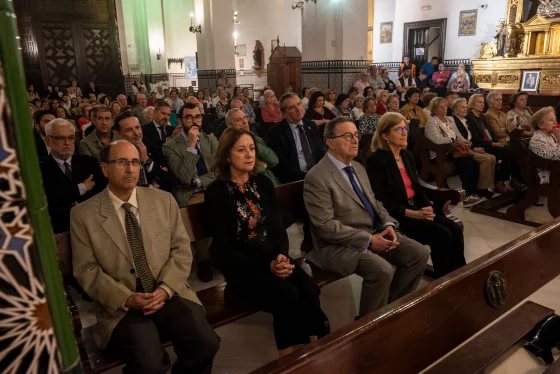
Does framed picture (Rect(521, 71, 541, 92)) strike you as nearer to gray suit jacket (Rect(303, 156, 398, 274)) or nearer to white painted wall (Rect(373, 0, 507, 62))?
white painted wall (Rect(373, 0, 507, 62))

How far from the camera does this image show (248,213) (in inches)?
85.3

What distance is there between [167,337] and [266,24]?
43.9ft

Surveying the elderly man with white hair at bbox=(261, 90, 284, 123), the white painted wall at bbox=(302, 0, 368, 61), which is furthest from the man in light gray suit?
the white painted wall at bbox=(302, 0, 368, 61)

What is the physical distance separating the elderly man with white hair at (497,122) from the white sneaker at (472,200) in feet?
3.11

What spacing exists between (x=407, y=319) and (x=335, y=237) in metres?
1.06

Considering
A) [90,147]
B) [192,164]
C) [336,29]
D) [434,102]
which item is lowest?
[192,164]

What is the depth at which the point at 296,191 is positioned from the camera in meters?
2.75

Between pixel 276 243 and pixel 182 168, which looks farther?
pixel 182 168

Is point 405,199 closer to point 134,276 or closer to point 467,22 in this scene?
point 134,276

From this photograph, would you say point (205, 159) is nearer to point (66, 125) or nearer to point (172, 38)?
point (66, 125)

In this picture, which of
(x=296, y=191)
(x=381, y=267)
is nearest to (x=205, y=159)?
(x=296, y=191)

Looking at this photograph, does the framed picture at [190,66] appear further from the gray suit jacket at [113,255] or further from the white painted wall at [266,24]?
the gray suit jacket at [113,255]

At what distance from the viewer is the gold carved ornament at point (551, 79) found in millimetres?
9156

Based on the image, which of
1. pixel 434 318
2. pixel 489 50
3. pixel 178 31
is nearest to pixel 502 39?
pixel 489 50
